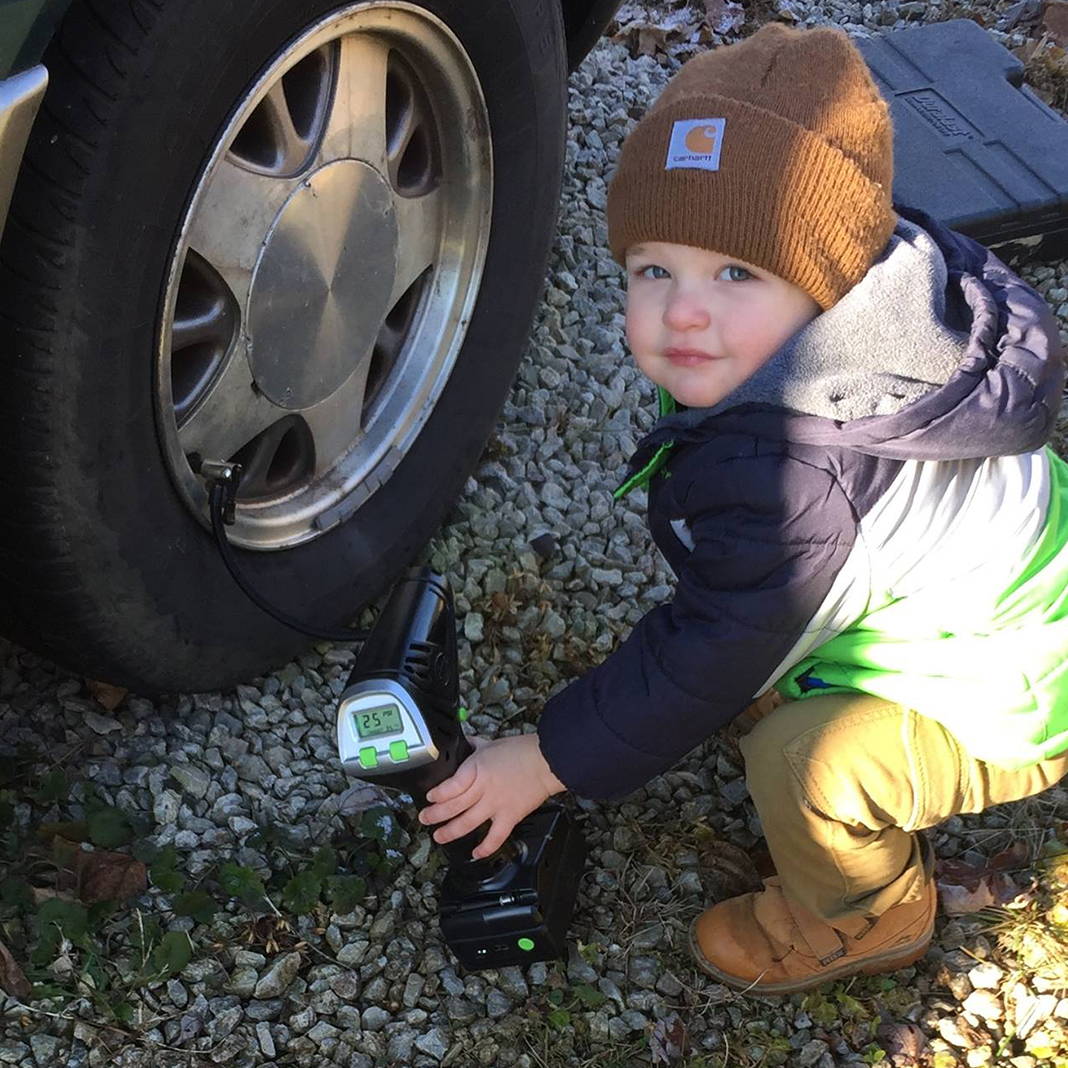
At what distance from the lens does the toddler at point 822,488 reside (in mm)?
1746

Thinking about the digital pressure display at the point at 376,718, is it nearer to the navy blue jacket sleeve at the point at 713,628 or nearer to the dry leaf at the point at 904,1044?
the navy blue jacket sleeve at the point at 713,628

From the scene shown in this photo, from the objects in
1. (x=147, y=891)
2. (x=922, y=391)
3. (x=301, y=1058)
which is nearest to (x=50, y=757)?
(x=147, y=891)

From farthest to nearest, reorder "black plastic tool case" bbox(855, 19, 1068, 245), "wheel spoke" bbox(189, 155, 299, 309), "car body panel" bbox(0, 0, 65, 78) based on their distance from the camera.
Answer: "black plastic tool case" bbox(855, 19, 1068, 245), "wheel spoke" bbox(189, 155, 299, 309), "car body panel" bbox(0, 0, 65, 78)

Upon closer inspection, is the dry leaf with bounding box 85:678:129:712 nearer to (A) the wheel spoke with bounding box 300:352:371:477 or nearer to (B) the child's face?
(A) the wheel spoke with bounding box 300:352:371:477

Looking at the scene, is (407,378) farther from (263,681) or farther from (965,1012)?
(965,1012)

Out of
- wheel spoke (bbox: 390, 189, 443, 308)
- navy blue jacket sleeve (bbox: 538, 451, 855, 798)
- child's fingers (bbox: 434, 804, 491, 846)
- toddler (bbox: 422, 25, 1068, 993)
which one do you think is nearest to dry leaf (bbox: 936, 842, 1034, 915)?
toddler (bbox: 422, 25, 1068, 993)

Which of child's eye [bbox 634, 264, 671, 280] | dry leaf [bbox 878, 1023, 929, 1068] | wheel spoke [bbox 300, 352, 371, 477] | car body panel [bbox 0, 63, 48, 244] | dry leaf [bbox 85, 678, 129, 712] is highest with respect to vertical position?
car body panel [bbox 0, 63, 48, 244]

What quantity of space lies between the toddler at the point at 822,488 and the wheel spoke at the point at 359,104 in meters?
0.51

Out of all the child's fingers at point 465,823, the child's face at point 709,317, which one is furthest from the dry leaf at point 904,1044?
the child's face at point 709,317

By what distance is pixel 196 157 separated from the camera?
181 centimetres

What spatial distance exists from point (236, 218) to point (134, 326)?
272 millimetres

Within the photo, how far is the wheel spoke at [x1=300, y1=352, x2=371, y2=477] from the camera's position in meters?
2.40

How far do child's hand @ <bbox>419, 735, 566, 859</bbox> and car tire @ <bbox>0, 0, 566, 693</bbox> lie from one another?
0.54 m

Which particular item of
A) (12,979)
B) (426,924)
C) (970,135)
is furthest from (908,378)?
(970,135)
